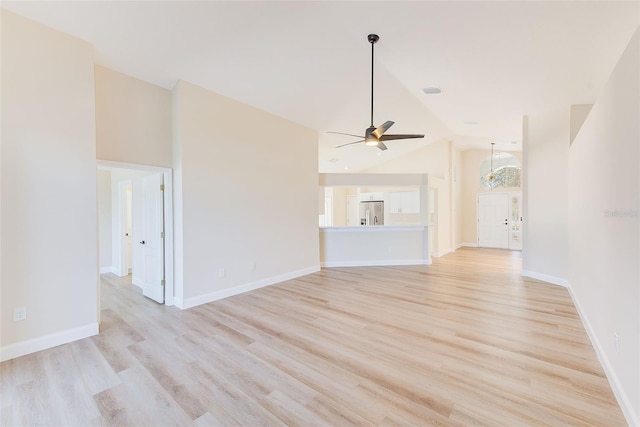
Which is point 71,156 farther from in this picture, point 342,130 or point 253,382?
point 342,130

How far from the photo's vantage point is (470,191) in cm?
1048

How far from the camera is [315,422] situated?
180cm

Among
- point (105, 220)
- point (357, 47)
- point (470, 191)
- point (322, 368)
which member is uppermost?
point (357, 47)

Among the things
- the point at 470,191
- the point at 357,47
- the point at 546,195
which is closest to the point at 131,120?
the point at 357,47

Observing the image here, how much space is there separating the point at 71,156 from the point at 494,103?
6.29 metres

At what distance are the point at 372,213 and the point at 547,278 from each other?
219 inches

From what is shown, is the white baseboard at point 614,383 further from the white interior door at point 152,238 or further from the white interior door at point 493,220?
the white interior door at point 493,220

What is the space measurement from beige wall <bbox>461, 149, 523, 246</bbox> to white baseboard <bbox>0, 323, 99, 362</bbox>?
432 inches

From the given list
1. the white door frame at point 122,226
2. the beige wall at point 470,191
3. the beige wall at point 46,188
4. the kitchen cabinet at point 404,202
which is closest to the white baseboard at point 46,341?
the beige wall at point 46,188

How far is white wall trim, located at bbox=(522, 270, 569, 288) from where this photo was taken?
490 centimetres

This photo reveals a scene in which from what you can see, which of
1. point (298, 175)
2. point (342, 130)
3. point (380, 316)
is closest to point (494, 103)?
point (342, 130)

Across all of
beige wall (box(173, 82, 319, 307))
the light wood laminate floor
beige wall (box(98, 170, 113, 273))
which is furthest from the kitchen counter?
beige wall (box(98, 170, 113, 273))

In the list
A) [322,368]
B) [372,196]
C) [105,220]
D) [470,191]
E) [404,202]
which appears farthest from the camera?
[470,191]

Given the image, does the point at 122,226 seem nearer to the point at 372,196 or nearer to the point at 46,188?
the point at 46,188
